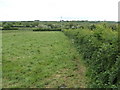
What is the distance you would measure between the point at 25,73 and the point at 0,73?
82cm

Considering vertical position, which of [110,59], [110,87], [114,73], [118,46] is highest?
[118,46]

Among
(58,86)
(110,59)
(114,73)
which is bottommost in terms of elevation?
(58,86)

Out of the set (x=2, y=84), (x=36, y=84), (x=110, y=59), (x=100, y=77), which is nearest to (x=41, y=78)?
(x=36, y=84)

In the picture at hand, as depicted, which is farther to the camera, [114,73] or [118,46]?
[118,46]

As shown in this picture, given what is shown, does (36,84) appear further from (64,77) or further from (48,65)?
(48,65)

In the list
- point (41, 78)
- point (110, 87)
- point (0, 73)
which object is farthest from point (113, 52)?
point (0, 73)

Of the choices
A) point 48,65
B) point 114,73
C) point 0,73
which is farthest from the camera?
point 48,65

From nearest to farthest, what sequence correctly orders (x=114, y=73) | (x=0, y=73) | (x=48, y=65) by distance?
(x=114, y=73)
(x=0, y=73)
(x=48, y=65)

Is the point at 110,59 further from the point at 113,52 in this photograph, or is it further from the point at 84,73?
the point at 84,73

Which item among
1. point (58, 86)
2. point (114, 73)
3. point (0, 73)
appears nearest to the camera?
point (114, 73)

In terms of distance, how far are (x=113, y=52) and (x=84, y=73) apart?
6.63 feet

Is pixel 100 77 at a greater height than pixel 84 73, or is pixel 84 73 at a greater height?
pixel 100 77

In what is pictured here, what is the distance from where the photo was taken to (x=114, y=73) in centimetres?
267

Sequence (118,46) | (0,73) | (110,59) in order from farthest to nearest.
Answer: (0,73)
(110,59)
(118,46)
